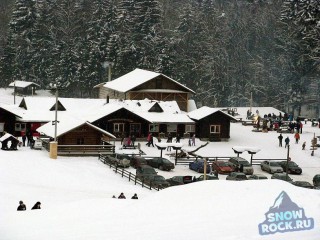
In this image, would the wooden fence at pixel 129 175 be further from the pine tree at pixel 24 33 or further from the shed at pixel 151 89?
the pine tree at pixel 24 33

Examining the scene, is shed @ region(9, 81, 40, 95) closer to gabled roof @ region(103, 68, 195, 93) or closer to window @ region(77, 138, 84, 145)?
gabled roof @ region(103, 68, 195, 93)

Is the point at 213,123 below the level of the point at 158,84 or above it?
below

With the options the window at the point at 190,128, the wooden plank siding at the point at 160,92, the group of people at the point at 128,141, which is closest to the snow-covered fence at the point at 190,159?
the group of people at the point at 128,141

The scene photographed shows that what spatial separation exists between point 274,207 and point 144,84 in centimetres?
5583

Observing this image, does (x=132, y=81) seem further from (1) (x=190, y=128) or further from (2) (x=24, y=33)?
(2) (x=24, y=33)

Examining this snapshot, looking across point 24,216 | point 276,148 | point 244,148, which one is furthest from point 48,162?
point 24,216

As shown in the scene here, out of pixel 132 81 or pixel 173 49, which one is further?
pixel 173 49

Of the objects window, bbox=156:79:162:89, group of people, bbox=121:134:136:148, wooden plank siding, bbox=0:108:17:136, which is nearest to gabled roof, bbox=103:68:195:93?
window, bbox=156:79:162:89

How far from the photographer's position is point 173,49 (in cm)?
9806

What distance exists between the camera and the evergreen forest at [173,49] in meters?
91.8

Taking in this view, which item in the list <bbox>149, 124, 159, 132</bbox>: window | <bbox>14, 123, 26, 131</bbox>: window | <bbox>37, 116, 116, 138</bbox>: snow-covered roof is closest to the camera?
<bbox>37, 116, 116, 138</bbox>: snow-covered roof

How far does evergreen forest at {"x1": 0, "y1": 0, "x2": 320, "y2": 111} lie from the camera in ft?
301

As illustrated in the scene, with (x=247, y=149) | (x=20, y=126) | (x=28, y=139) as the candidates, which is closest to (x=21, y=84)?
(x=20, y=126)

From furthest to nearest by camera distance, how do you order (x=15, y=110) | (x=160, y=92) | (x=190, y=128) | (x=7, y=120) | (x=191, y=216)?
(x=160, y=92) → (x=190, y=128) → (x=15, y=110) → (x=7, y=120) → (x=191, y=216)
